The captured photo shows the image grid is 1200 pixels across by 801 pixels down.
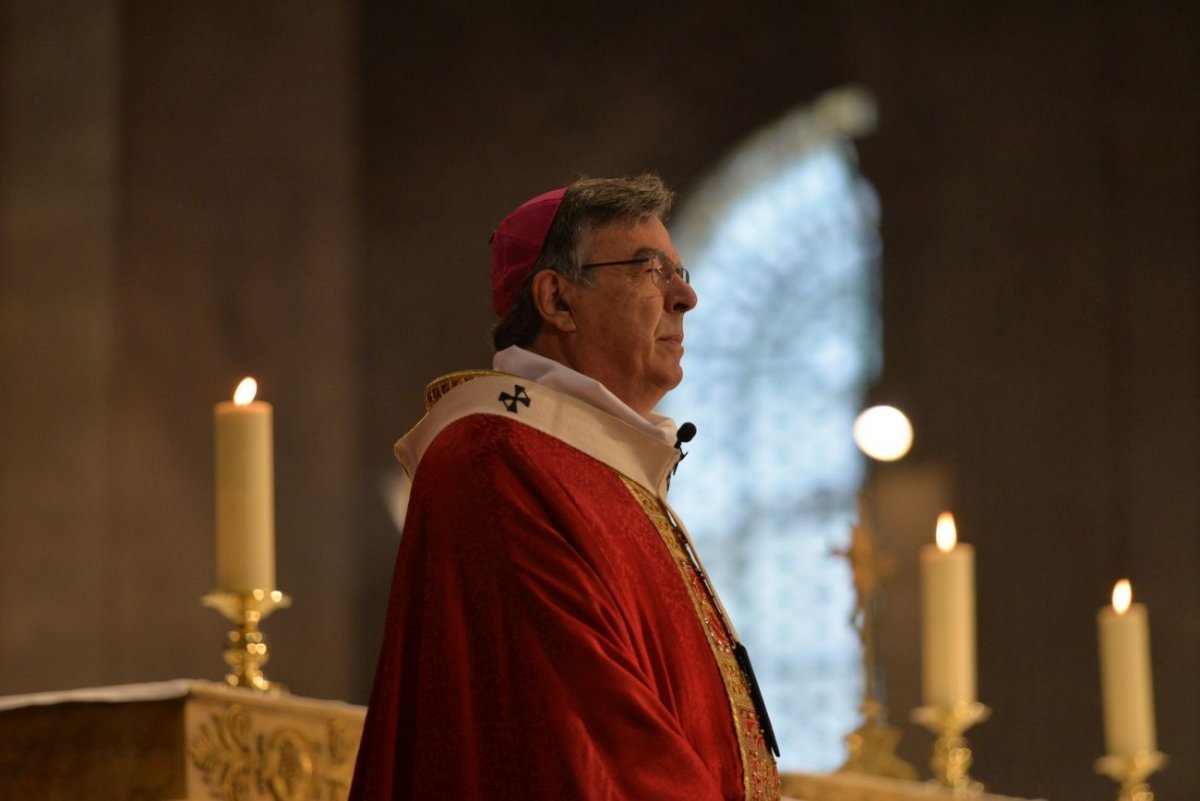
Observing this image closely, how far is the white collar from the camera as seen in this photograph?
6.89 ft

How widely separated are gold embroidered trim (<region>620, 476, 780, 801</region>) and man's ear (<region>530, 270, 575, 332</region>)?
0.22 m

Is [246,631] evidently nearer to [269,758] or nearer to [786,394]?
[269,758]

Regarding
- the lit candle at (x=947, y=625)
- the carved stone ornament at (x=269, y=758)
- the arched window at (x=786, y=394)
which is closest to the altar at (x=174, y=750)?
the carved stone ornament at (x=269, y=758)

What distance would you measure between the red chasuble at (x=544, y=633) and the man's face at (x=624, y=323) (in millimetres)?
66

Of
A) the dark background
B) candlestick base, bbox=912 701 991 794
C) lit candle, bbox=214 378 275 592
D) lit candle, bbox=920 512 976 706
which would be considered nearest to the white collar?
lit candle, bbox=214 378 275 592

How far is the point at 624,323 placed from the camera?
7.03ft

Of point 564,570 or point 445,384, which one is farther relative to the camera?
point 445,384

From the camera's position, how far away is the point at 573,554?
73.3 inches

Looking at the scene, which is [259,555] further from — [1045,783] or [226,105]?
[1045,783]

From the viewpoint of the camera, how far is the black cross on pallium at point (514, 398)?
6.64ft

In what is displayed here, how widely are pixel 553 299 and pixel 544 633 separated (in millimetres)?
539

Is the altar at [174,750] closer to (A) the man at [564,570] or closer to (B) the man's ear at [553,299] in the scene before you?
(A) the man at [564,570]

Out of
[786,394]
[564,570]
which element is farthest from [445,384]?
[786,394]

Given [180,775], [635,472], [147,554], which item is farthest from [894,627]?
[635,472]
